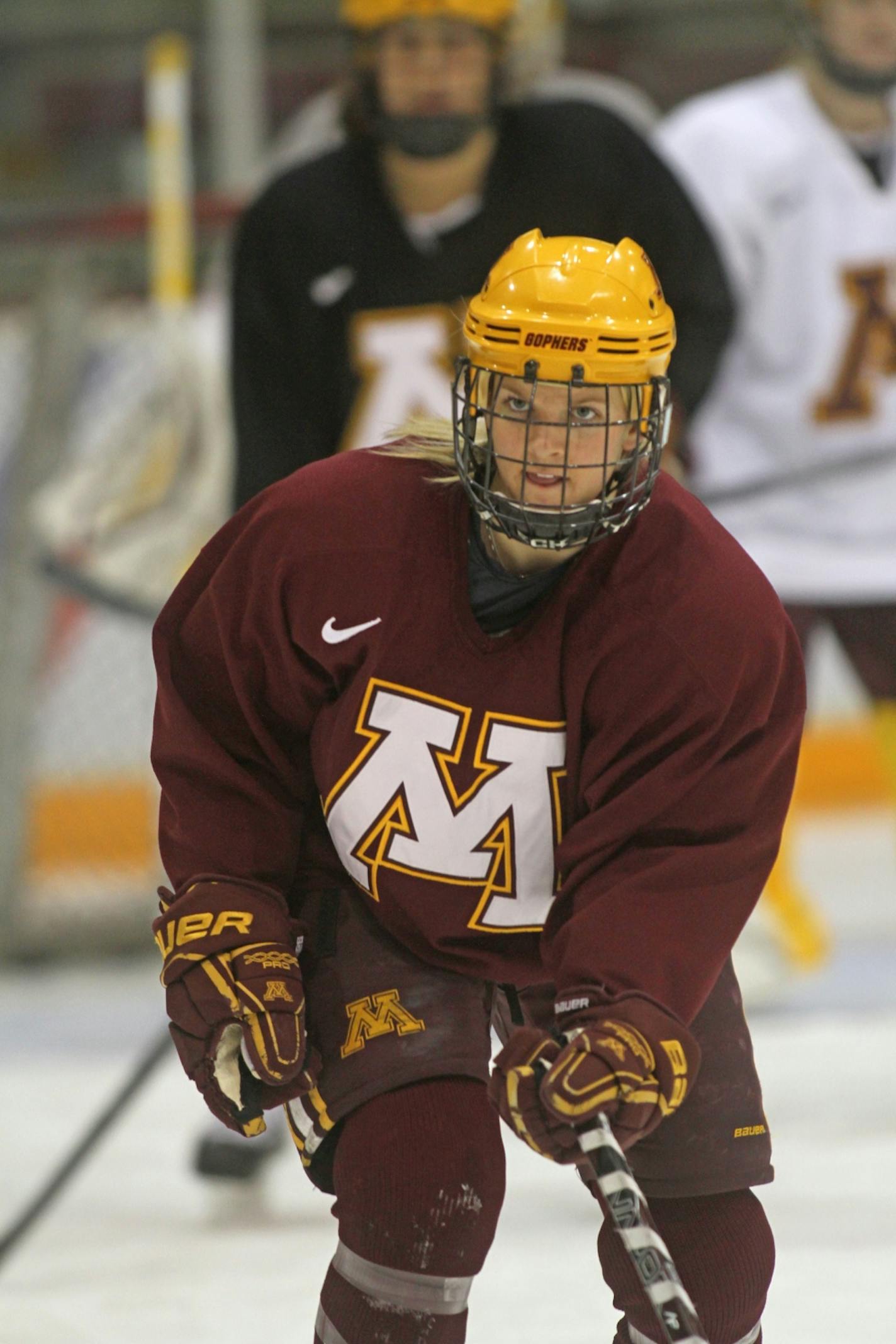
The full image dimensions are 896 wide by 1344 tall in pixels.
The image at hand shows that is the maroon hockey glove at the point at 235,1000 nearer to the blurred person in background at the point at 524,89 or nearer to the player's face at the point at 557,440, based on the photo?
the player's face at the point at 557,440

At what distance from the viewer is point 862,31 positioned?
2701 millimetres

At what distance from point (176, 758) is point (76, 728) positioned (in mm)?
2334

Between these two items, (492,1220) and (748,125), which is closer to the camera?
(492,1220)

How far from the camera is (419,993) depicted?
155 cm

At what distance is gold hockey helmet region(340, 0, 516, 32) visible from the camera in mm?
2424

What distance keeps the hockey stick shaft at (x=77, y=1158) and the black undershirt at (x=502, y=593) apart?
1.03m

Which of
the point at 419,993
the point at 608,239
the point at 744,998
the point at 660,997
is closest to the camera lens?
the point at 660,997

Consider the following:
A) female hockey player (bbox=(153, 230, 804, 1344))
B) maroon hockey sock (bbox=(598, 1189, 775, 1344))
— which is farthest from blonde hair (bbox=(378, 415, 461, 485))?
maroon hockey sock (bbox=(598, 1189, 775, 1344))

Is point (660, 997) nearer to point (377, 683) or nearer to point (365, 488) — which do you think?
point (377, 683)

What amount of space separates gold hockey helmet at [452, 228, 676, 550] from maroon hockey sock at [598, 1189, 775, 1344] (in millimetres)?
481

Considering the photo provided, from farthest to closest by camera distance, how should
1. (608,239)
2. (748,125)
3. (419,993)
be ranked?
(748,125)
(608,239)
(419,993)

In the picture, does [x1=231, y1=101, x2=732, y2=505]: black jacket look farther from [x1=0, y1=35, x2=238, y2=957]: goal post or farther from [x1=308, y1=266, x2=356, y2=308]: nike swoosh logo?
[x1=0, y1=35, x2=238, y2=957]: goal post

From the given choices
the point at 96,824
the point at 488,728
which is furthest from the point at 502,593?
the point at 96,824

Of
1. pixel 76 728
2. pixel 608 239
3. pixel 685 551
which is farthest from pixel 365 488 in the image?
pixel 76 728
